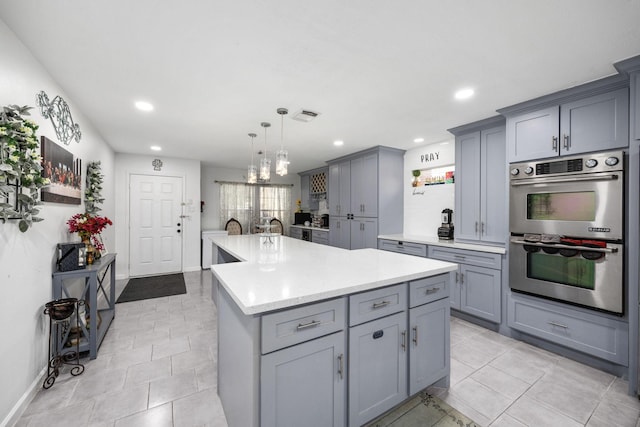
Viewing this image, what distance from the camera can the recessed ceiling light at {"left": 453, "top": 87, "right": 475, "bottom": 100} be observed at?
7.86 ft

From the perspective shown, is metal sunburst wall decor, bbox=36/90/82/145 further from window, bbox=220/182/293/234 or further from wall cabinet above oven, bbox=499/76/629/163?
wall cabinet above oven, bbox=499/76/629/163

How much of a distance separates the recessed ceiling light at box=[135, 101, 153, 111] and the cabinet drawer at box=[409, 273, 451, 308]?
2.98 meters

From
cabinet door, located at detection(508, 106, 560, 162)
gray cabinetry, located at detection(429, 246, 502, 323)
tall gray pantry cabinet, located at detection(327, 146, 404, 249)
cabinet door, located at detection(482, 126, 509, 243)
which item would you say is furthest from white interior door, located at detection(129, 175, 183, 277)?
cabinet door, located at detection(508, 106, 560, 162)

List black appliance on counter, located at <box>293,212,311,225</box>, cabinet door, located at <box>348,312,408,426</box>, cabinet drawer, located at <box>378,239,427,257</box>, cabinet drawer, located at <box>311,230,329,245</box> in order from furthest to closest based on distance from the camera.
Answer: black appliance on counter, located at <box>293,212,311,225</box> < cabinet drawer, located at <box>311,230,329,245</box> < cabinet drawer, located at <box>378,239,427,257</box> < cabinet door, located at <box>348,312,408,426</box>

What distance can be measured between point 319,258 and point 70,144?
268 centimetres

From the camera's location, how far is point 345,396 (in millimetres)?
1420

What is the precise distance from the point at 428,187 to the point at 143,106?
399 cm

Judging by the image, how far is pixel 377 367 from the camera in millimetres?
1540

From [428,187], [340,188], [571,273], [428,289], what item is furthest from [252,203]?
[571,273]

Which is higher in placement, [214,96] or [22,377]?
[214,96]

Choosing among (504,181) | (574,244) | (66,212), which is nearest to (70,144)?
(66,212)

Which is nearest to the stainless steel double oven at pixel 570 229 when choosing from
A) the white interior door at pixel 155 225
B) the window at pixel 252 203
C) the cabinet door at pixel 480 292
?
the cabinet door at pixel 480 292

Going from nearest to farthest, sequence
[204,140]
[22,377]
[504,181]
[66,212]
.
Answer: [22,377]
[66,212]
[504,181]
[204,140]

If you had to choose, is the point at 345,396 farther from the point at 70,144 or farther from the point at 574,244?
the point at 70,144
